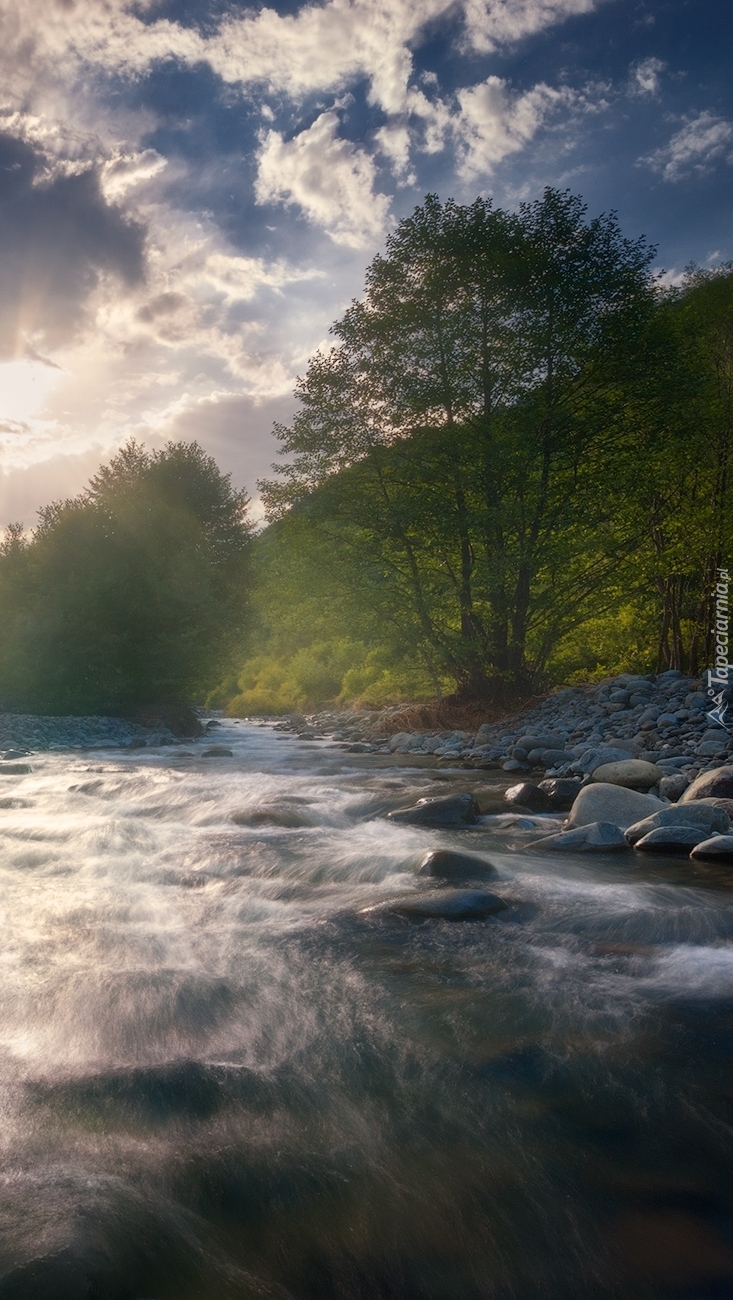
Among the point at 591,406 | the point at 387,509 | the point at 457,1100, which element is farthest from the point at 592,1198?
the point at 591,406

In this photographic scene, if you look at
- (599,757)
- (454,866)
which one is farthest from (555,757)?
(454,866)

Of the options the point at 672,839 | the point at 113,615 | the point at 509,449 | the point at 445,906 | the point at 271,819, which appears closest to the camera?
the point at 445,906

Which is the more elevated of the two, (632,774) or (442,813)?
(632,774)

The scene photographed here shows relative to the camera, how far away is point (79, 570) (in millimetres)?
25641

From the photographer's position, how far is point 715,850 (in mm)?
6586

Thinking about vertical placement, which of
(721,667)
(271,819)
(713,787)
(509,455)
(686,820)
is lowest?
(271,819)

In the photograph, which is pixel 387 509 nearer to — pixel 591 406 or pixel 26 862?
pixel 591 406

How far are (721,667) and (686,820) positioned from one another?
8.81 metres

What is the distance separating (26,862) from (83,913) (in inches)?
82.4

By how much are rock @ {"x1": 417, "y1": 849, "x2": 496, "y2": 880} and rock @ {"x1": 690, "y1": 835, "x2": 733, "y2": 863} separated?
2.03 m

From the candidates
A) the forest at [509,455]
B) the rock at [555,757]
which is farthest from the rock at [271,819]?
the forest at [509,455]

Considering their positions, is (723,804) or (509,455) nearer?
(723,804)

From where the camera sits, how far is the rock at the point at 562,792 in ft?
31.7

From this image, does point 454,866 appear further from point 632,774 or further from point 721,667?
point 721,667
